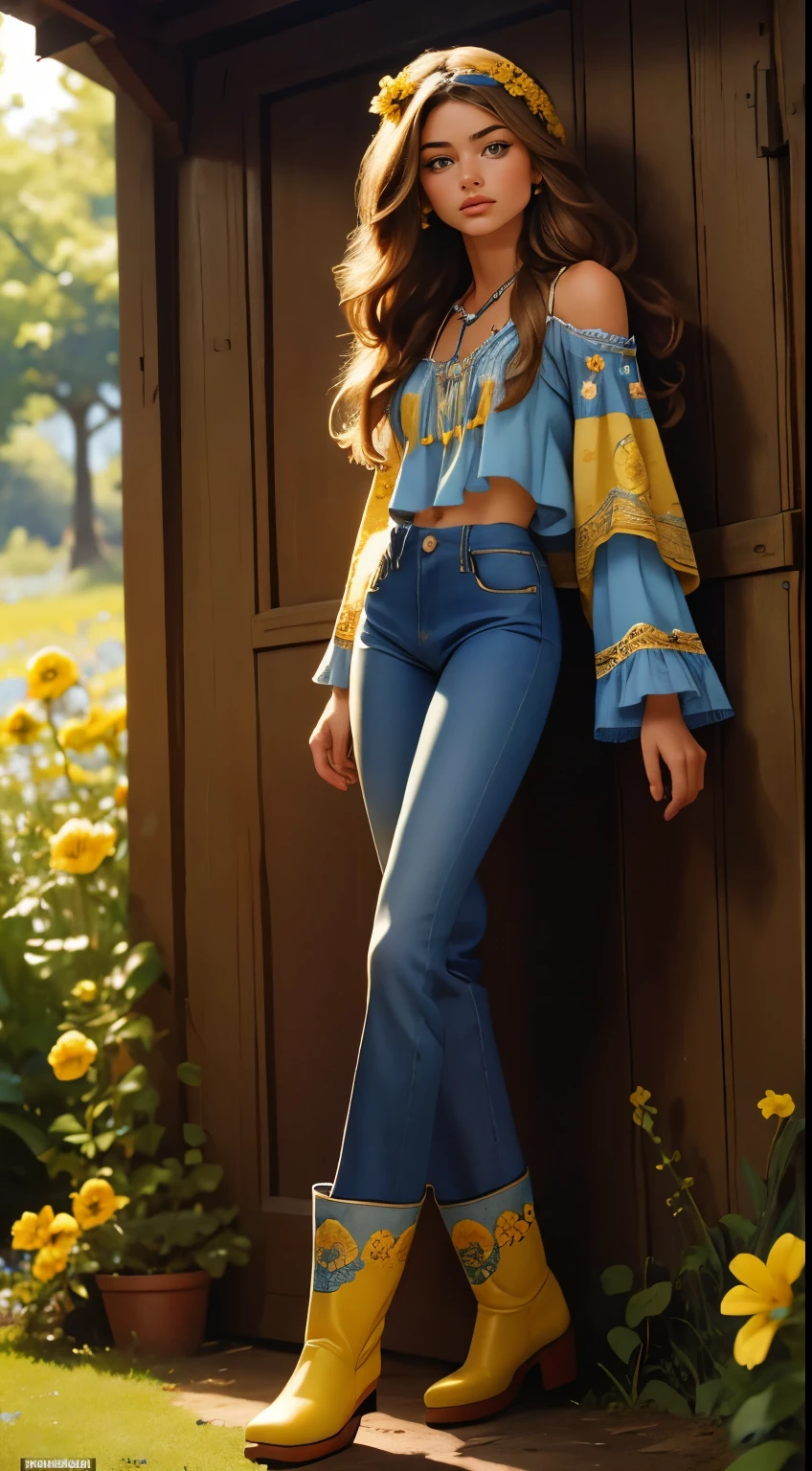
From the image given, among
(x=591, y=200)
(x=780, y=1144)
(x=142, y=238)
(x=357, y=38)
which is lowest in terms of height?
(x=780, y=1144)

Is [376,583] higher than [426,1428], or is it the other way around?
[376,583]

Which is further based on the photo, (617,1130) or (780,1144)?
(617,1130)

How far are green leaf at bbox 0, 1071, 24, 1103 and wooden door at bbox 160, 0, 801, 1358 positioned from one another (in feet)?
1.35

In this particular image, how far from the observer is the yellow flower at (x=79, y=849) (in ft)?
10.2

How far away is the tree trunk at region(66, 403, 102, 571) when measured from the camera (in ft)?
40.0

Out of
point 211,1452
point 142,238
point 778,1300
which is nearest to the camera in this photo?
point 778,1300

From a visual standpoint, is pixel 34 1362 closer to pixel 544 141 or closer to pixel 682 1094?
pixel 682 1094

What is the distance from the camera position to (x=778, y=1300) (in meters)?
1.83

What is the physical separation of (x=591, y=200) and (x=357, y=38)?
0.83 m

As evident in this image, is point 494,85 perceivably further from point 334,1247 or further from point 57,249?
point 57,249

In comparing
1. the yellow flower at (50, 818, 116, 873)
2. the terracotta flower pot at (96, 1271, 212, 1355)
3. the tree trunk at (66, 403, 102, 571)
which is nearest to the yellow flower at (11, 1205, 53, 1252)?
the terracotta flower pot at (96, 1271, 212, 1355)

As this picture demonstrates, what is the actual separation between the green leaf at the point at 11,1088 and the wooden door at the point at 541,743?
410 mm

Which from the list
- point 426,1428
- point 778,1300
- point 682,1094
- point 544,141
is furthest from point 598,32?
point 426,1428

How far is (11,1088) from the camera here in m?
2.97
